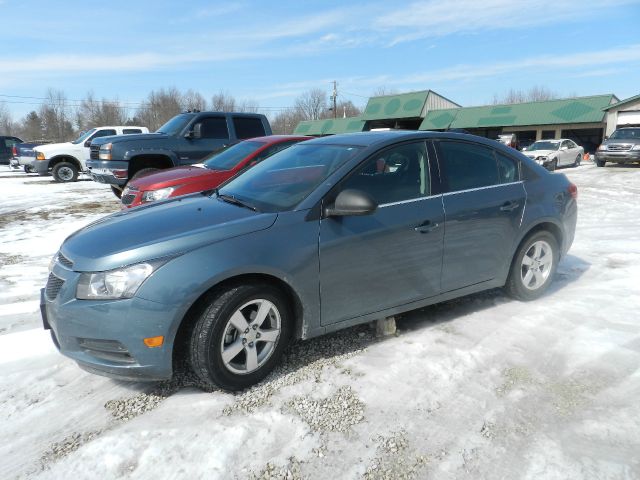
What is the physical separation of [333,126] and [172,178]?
44420 mm

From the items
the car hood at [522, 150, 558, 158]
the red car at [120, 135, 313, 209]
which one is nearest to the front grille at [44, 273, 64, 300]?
the red car at [120, 135, 313, 209]

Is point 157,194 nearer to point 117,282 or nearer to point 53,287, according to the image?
point 53,287

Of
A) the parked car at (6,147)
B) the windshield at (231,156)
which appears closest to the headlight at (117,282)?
the windshield at (231,156)

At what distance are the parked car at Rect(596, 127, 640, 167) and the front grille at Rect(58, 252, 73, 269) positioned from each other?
22.4m

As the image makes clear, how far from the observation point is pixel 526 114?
34.1m

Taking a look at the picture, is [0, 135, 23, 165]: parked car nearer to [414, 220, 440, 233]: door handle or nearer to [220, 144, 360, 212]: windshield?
[220, 144, 360, 212]: windshield

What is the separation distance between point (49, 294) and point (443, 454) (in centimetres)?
255

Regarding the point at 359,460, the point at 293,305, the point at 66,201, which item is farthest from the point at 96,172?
the point at 359,460

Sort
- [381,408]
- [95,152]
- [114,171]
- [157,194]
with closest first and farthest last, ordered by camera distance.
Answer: [381,408]
[157,194]
[114,171]
[95,152]

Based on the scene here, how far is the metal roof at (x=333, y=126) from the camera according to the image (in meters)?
45.0

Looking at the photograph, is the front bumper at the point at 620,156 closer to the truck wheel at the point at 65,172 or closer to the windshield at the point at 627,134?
the windshield at the point at 627,134

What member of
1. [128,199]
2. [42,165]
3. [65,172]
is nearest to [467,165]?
[128,199]

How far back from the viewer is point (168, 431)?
2.58 meters

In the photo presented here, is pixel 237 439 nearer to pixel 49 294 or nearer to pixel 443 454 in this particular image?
pixel 443 454
